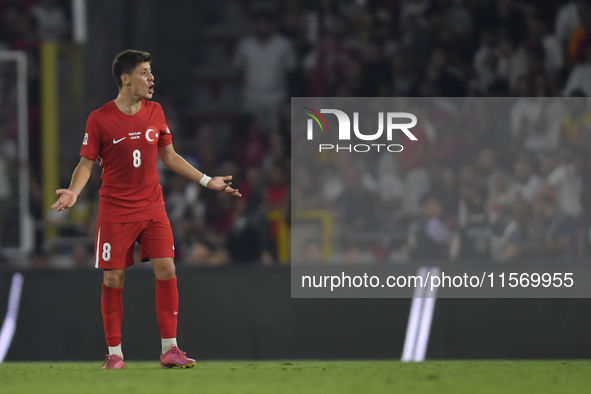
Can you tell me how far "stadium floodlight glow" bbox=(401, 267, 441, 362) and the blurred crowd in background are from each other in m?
0.26

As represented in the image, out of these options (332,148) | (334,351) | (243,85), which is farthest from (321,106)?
(243,85)

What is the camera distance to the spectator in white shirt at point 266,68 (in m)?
11.1

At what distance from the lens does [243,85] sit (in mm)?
11469

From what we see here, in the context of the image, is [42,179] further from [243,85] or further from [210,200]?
[243,85]

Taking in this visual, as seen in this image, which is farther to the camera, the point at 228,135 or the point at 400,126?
the point at 228,135

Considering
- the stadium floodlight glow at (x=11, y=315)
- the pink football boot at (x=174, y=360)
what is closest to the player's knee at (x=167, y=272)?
the pink football boot at (x=174, y=360)

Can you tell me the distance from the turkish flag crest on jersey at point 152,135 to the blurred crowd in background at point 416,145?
8.77 feet

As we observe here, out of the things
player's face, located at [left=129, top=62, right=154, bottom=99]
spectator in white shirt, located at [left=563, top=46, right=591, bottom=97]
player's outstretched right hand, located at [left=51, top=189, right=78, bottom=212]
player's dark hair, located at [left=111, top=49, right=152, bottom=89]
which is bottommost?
player's outstretched right hand, located at [left=51, top=189, right=78, bottom=212]

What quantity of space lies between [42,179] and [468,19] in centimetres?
488

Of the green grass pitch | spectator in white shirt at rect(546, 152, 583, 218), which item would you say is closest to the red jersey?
the green grass pitch

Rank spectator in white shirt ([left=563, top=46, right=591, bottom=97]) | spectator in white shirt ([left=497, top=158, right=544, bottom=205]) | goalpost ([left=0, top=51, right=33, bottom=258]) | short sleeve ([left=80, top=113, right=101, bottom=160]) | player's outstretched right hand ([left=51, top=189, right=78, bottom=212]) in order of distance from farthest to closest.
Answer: goalpost ([left=0, top=51, right=33, bottom=258])
spectator in white shirt ([left=563, top=46, right=591, bottom=97])
spectator in white shirt ([left=497, top=158, right=544, bottom=205])
short sleeve ([left=80, top=113, right=101, bottom=160])
player's outstretched right hand ([left=51, top=189, right=78, bottom=212])

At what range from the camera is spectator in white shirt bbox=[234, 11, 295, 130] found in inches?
436

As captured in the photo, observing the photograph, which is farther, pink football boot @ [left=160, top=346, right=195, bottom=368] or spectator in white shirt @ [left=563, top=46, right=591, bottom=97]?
spectator in white shirt @ [left=563, top=46, right=591, bottom=97]

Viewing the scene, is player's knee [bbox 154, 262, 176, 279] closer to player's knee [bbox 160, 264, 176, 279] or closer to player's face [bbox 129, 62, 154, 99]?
player's knee [bbox 160, 264, 176, 279]
